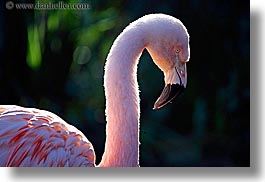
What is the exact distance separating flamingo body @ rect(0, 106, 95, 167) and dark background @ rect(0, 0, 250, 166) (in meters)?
0.28

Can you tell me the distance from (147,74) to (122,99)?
373 mm

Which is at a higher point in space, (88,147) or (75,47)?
(75,47)

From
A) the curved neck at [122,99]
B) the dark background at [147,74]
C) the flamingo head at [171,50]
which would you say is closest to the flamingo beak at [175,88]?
the flamingo head at [171,50]

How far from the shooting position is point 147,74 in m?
2.51

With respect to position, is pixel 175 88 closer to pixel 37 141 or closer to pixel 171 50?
pixel 171 50

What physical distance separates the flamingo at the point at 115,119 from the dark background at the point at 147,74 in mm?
258

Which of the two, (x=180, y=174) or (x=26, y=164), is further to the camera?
(x=180, y=174)

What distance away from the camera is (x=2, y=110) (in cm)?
219

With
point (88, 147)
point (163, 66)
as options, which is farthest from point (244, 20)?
point (88, 147)

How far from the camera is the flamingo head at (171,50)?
2164 mm

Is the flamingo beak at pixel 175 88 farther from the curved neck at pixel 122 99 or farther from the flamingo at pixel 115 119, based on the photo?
the curved neck at pixel 122 99

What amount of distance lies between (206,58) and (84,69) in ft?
1.57

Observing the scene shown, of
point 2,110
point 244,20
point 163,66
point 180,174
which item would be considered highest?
point 244,20

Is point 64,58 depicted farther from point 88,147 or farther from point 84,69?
point 88,147
